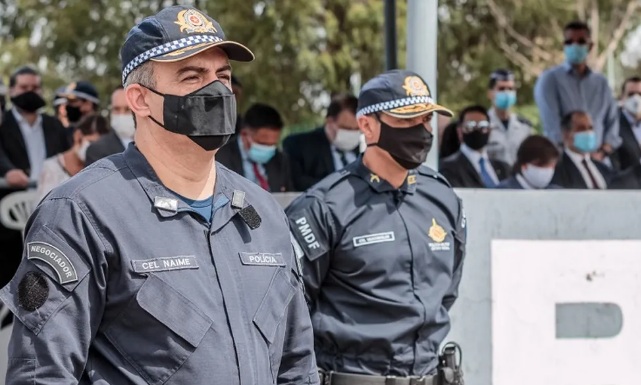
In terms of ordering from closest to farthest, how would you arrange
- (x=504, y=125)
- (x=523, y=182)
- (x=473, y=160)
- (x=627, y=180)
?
1. (x=523, y=182)
2. (x=473, y=160)
3. (x=627, y=180)
4. (x=504, y=125)

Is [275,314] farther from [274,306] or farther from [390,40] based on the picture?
[390,40]

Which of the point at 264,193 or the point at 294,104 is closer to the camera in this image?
the point at 264,193

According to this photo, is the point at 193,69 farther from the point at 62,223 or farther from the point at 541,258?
the point at 541,258

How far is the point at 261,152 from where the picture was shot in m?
7.27

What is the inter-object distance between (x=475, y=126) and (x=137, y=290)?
615cm

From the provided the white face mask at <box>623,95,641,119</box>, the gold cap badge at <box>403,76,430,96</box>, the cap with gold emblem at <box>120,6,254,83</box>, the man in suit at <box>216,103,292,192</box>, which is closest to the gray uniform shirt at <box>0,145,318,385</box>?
the cap with gold emblem at <box>120,6,254,83</box>

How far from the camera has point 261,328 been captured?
2699 mm

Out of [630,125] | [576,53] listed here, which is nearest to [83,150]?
[576,53]

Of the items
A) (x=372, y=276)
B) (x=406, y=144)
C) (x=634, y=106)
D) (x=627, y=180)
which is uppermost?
(x=406, y=144)

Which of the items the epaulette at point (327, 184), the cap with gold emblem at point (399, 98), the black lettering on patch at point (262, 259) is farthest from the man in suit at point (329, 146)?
the black lettering on patch at point (262, 259)

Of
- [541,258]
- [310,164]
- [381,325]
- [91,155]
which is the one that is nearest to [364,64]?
[310,164]

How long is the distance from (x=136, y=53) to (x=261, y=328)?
0.74m

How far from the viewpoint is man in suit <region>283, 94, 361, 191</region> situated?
304 inches

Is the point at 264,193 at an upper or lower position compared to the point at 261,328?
upper
